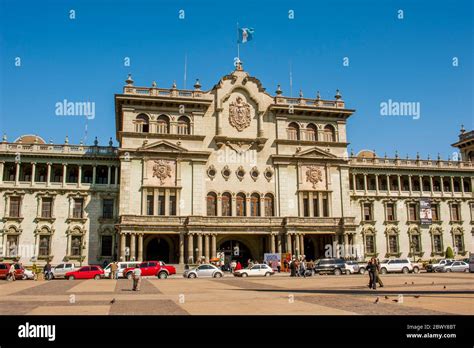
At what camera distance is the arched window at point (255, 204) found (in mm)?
56875

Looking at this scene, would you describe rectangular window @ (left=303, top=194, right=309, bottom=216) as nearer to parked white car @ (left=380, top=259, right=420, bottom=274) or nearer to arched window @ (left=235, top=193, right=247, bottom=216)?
arched window @ (left=235, top=193, right=247, bottom=216)

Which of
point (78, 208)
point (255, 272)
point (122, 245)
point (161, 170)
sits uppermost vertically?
point (161, 170)

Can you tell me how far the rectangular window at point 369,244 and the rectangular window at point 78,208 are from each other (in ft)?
120

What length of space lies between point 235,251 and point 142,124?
18.9 metres

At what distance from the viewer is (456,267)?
47562 millimetres

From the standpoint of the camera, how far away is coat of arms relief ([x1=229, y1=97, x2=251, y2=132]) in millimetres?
58438

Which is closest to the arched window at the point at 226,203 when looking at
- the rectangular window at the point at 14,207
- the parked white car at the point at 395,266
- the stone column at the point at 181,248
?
the stone column at the point at 181,248

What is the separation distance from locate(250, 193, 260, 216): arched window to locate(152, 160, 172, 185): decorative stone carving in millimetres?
10482

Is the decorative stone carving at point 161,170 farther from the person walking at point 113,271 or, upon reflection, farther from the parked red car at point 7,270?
the parked red car at point 7,270

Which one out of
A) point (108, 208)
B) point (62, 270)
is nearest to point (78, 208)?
point (108, 208)

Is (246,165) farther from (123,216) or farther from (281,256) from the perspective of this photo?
(123,216)

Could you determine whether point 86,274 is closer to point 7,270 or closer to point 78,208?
point 7,270
